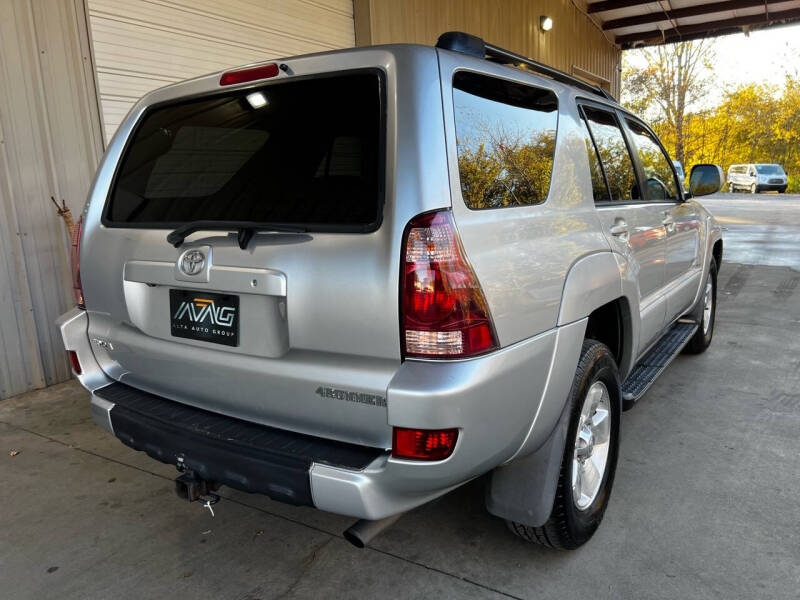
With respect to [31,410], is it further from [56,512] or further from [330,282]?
[330,282]

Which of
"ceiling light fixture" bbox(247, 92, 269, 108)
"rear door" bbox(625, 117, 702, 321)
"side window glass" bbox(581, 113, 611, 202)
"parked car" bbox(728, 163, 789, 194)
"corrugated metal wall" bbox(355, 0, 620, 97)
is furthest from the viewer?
"parked car" bbox(728, 163, 789, 194)

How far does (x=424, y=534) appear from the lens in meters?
2.64

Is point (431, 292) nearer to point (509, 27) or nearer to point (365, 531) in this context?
point (365, 531)

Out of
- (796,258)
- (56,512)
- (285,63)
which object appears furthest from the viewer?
(796,258)

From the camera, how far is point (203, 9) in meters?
5.66

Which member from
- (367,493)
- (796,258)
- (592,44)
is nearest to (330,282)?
(367,493)

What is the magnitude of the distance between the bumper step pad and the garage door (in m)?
3.39

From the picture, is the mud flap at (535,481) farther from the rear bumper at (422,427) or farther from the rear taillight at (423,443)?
the rear taillight at (423,443)

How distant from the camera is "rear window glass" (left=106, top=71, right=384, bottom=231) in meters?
1.89

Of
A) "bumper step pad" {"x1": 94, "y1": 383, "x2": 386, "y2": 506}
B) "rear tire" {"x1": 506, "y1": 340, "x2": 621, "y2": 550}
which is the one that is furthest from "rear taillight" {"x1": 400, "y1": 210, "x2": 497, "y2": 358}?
"rear tire" {"x1": 506, "y1": 340, "x2": 621, "y2": 550}

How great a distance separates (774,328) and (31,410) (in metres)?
6.20

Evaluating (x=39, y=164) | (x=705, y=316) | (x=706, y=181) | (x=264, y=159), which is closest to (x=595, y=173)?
(x=264, y=159)

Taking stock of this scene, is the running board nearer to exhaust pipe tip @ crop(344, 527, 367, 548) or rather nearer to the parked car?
exhaust pipe tip @ crop(344, 527, 367, 548)

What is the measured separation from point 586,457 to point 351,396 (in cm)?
123
